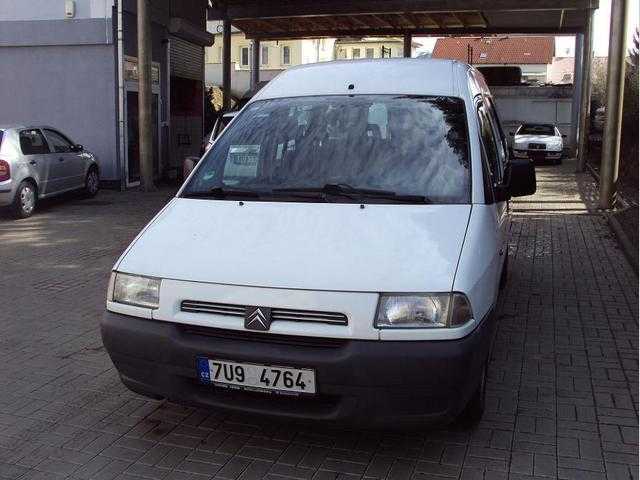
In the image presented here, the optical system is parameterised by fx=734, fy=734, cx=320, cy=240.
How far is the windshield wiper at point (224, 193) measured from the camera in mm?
4387

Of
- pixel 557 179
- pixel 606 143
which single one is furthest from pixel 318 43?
pixel 606 143

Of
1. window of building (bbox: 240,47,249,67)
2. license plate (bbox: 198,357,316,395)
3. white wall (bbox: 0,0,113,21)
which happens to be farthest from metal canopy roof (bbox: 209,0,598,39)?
window of building (bbox: 240,47,249,67)

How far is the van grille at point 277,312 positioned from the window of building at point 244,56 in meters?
60.8

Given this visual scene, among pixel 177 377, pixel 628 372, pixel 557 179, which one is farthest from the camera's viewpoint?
pixel 557 179

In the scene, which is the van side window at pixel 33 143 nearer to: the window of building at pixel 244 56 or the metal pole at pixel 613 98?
the metal pole at pixel 613 98

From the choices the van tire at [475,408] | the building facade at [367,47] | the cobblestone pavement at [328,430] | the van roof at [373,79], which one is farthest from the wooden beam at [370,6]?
the building facade at [367,47]

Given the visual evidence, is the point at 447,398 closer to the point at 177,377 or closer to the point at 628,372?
the point at 177,377

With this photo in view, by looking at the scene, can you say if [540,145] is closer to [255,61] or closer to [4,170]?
[255,61]

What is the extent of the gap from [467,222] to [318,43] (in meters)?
63.6

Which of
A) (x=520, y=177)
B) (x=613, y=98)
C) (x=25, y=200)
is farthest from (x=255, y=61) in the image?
(x=520, y=177)

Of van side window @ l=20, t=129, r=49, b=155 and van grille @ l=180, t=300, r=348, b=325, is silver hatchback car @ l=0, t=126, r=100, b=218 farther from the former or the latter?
van grille @ l=180, t=300, r=348, b=325

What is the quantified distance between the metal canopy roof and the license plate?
68.8 feet

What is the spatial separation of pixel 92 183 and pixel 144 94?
7.22ft

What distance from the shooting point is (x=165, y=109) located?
59.5 ft
